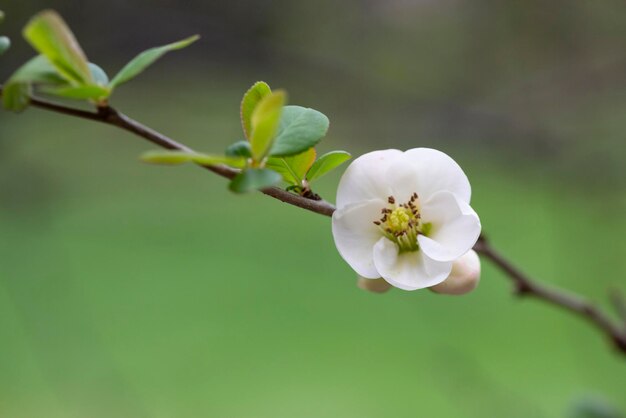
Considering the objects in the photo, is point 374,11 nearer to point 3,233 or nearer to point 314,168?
point 3,233

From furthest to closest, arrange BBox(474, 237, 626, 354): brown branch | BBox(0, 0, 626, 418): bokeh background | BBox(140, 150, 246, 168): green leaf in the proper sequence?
BBox(0, 0, 626, 418): bokeh background, BBox(474, 237, 626, 354): brown branch, BBox(140, 150, 246, 168): green leaf

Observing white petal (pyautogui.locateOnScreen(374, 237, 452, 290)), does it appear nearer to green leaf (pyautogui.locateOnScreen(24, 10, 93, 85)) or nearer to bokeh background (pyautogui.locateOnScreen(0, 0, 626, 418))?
green leaf (pyautogui.locateOnScreen(24, 10, 93, 85))

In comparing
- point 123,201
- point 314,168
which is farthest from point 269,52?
point 123,201

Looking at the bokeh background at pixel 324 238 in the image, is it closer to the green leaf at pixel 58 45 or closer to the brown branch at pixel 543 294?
the brown branch at pixel 543 294

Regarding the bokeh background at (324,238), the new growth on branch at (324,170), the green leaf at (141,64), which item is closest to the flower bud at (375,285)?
the new growth on branch at (324,170)

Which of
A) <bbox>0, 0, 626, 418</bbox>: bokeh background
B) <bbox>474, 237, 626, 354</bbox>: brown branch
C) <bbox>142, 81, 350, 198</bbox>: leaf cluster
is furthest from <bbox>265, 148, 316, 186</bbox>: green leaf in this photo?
<bbox>0, 0, 626, 418</bbox>: bokeh background
